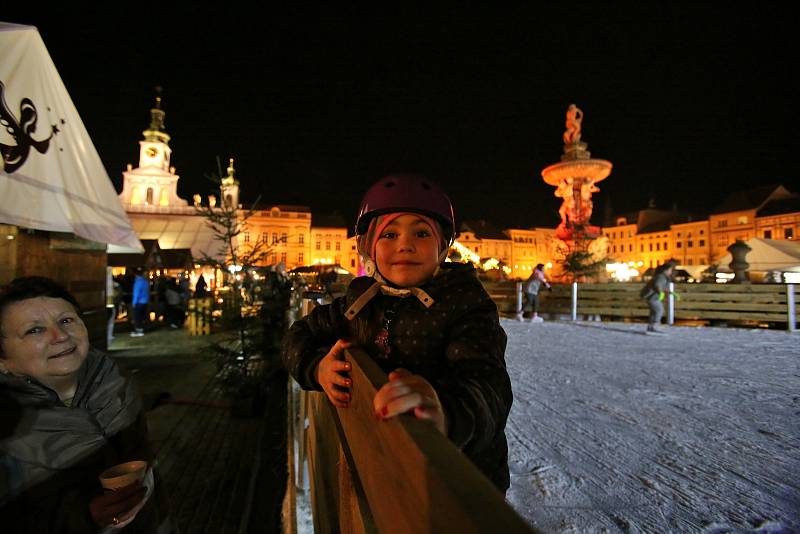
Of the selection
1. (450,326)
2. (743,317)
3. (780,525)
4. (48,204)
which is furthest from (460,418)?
(743,317)

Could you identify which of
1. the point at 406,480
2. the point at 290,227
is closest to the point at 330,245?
the point at 290,227

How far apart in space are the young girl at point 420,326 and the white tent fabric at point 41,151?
463 cm

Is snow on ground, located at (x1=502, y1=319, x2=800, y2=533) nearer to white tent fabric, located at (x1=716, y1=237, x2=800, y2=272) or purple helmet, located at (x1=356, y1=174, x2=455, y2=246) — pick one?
purple helmet, located at (x1=356, y1=174, x2=455, y2=246)

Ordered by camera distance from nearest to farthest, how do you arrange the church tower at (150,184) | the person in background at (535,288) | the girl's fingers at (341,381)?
the girl's fingers at (341,381) < the person in background at (535,288) < the church tower at (150,184)

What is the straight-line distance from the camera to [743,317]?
34.2 ft

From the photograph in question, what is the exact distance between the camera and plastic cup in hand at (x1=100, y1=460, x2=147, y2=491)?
148 cm

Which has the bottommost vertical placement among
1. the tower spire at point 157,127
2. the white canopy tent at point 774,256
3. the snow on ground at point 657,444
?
the snow on ground at point 657,444

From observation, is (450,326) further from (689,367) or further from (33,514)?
(689,367)

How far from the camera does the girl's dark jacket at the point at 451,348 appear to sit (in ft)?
3.44

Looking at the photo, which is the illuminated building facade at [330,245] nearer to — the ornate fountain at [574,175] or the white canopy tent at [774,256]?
the ornate fountain at [574,175]

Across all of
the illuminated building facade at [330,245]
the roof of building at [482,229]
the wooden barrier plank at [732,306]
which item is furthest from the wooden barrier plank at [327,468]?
the roof of building at [482,229]

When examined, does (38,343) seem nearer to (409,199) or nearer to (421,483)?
(409,199)

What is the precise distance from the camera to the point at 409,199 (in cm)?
Result: 166

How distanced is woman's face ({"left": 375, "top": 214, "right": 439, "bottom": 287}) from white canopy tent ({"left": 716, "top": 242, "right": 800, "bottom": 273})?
23.8 meters
